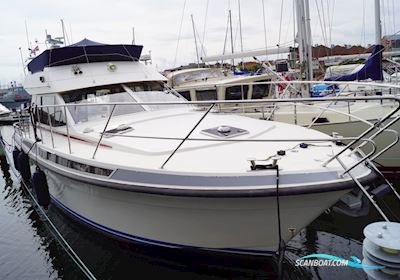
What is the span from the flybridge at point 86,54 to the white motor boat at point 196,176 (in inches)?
58.2

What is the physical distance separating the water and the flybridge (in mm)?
2899

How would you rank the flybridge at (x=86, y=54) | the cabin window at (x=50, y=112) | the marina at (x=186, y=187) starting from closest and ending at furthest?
1. the marina at (x=186, y=187)
2. the cabin window at (x=50, y=112)
3. the flybridge at (x=86, y=54)

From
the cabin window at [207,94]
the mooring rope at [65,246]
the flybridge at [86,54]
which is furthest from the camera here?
the cabin window at [207,94]

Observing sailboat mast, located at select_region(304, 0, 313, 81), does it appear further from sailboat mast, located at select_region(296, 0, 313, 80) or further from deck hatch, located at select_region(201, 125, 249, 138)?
deck hatch, located at select_region(201, 125, 249, 138)

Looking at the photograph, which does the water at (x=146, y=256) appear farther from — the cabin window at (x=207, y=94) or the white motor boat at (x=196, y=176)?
the cabin window at (x=207, y=94)

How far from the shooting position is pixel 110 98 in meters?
5.96

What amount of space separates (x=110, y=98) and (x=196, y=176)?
3196mm

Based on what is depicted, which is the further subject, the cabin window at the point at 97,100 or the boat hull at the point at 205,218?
the cabin window at the point at 97,100

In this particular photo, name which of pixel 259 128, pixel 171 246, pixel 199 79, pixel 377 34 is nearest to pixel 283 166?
pixel 259 128

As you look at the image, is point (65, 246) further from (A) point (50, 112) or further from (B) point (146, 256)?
(A) point (50, 112)

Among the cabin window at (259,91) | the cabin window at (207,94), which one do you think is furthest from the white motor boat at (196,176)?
the cabin window at (259,91)

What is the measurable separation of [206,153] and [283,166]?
887 mm

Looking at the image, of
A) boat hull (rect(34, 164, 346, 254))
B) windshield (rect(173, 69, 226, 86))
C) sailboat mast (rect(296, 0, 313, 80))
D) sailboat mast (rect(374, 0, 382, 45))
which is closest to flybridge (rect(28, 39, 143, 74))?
boat hull (rect(34, 164, 346, 254))

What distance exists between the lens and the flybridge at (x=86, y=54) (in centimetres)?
653
